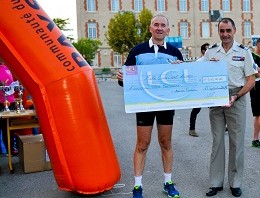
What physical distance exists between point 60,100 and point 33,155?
1.85 m

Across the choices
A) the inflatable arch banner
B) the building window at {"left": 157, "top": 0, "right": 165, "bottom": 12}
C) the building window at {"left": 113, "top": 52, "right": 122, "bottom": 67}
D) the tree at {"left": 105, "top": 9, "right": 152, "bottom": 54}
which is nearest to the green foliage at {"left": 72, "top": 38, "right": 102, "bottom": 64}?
the building window at {"left": 113, "top": 52, "right": 122, "bottom": 67}

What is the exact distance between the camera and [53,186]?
16.5 feet

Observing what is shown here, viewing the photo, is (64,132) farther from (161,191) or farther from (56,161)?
(161,191)

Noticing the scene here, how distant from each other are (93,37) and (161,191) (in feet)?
171

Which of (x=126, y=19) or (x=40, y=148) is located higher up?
(x=126, y=19)

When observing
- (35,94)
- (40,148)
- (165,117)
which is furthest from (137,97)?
(40,148)

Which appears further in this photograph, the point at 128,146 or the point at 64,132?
the point at 128,146

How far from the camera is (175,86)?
13.6 feet

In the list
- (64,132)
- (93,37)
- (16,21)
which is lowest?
(64,132)

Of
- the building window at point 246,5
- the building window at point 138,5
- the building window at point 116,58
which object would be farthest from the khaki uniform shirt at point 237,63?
the building window at point 246,5

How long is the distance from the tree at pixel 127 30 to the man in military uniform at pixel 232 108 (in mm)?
45257

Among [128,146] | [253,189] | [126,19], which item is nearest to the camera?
[253,189]

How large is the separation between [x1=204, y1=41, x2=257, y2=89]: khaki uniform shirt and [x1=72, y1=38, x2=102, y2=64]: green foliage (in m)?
46.0

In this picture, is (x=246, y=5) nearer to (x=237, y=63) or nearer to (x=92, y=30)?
(x=92, y=30)
